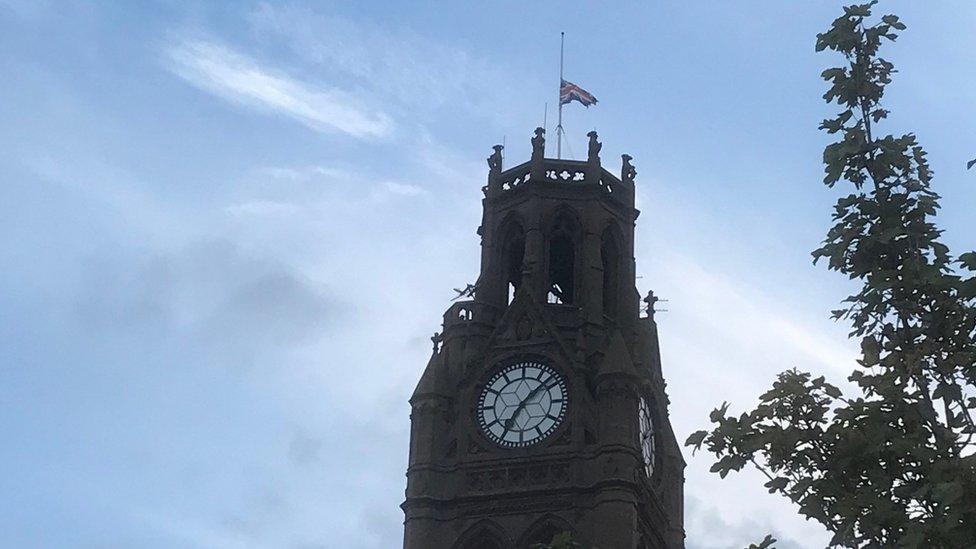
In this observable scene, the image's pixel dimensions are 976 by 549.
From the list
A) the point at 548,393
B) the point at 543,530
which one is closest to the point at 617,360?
the point at 548,393

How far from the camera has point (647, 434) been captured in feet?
223

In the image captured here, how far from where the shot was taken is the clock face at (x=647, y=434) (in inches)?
2618

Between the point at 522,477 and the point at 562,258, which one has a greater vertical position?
the point at 562,258

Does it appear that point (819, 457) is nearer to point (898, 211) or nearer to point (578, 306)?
point (898, 211)

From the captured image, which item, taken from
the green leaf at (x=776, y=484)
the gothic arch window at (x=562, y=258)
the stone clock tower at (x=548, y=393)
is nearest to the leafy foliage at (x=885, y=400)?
the green leaf at (x=776, y=484)

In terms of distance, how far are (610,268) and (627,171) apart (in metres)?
5.20

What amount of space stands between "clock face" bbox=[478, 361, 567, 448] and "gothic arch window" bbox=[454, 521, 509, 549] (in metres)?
3.30

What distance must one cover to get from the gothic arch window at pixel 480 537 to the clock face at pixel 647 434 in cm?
690

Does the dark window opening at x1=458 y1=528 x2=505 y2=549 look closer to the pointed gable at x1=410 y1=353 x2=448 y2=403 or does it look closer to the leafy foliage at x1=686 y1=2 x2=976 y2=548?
the pointed gable at x1=410 y1=353 x2=448 y2=403

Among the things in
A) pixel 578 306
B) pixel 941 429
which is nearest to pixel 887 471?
pixel 941 429

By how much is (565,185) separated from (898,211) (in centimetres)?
5217

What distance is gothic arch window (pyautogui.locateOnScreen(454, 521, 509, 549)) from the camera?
63188mm

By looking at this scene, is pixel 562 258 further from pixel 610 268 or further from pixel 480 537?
pixel 480 537

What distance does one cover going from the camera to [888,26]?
21.3 metres
